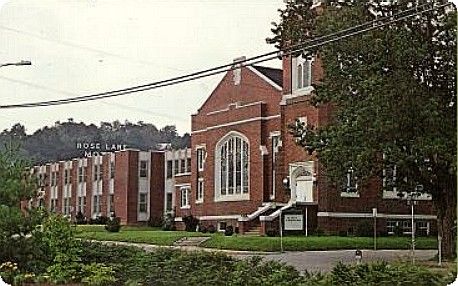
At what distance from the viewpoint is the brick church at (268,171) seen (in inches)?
516

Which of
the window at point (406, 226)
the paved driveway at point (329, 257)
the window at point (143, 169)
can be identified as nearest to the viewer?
the paved driveway at point (329, 257)

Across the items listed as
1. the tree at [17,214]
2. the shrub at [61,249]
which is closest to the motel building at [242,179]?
the tree at [17,214]

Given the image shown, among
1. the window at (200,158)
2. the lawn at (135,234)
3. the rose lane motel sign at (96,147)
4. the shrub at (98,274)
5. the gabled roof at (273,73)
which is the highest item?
the gabled roof at (273,73)

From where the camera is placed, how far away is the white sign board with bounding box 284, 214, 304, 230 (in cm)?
1306

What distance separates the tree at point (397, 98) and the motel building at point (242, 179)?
0.42 metres

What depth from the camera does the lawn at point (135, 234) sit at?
1336 centimetres

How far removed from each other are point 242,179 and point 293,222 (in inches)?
41.4

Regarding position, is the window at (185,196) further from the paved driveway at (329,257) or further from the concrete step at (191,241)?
the paved driveway at (329,257)

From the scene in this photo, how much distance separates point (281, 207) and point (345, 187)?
33.1 inches

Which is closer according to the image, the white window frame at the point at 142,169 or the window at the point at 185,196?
the white window frame at the point at 142,169

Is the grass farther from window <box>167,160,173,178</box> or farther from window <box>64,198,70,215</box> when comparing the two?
window <box>167,160,173,178</box>

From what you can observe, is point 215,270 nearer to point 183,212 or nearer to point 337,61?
point 183,212

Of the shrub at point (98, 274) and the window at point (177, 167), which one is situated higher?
the window at point (177, 167)

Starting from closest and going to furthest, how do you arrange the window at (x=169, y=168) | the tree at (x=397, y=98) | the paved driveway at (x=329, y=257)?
the tree at (x=397, y=98) < the paved driveway at (x=329, y=257) < the window at (x=169, y=168)
